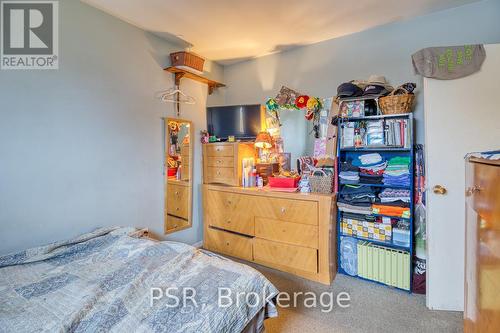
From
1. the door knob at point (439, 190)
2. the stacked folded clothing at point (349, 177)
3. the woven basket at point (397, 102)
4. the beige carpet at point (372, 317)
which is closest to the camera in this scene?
the beige carpet at point (372, 317)

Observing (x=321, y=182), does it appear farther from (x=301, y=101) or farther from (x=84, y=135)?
(x=84, y=135)

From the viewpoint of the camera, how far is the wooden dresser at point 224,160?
289 cm

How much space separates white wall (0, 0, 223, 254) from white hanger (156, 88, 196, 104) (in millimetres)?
66

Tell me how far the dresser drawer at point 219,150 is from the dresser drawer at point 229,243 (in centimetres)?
94

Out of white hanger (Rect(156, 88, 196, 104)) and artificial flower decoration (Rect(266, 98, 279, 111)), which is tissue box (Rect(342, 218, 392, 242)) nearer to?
artificial flower decoration (Rect(266, 98, 279, 111))

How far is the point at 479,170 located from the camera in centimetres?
89

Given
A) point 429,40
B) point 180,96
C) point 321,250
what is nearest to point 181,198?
point 180,96

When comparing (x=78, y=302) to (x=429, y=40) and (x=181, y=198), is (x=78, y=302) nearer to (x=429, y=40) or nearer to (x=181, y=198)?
(x=181, y=198)

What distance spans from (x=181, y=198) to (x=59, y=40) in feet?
6.04

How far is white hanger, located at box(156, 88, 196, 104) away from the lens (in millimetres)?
2721

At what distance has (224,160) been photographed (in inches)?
117

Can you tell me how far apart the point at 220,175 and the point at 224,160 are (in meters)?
0.20

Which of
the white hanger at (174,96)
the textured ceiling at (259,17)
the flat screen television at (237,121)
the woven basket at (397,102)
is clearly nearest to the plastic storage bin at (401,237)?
the woven basket at (397,102)

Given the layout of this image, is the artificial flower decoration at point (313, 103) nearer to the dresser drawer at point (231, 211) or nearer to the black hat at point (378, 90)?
the black hat at point (378, 90)
